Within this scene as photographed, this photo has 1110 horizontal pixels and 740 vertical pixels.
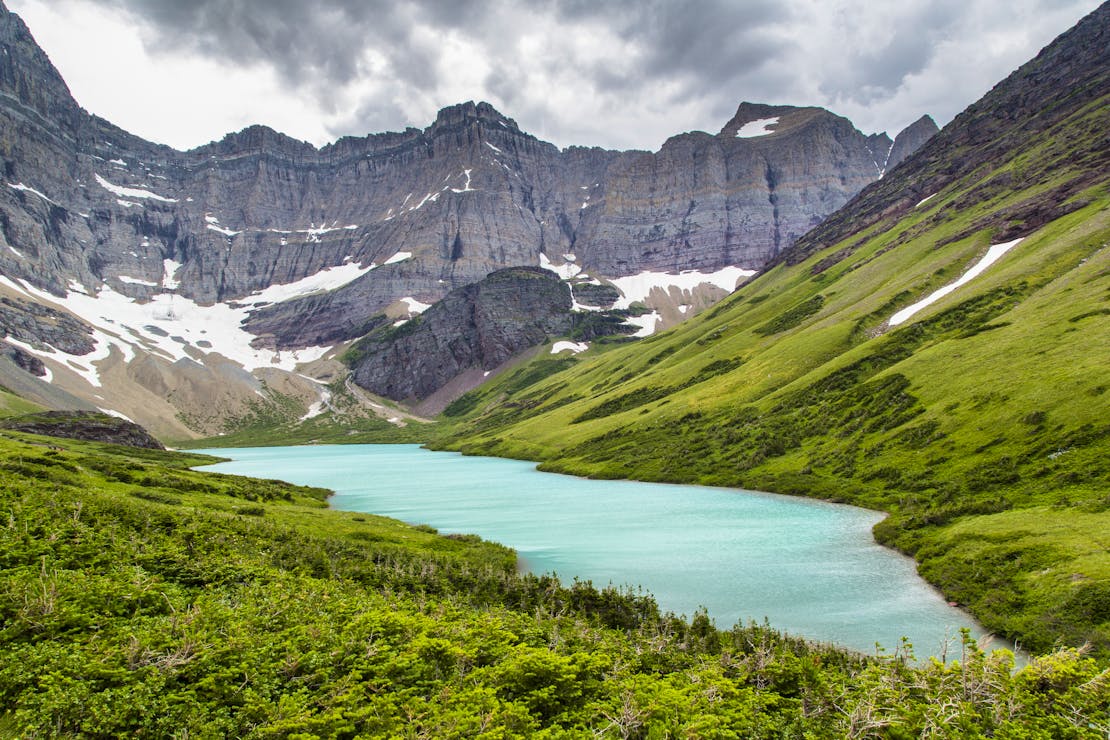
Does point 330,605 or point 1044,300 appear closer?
point 330,605

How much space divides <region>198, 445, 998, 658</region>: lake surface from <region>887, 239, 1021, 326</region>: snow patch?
64.4 m

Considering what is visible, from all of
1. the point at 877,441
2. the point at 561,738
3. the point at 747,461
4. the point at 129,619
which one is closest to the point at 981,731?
the point at 561,738

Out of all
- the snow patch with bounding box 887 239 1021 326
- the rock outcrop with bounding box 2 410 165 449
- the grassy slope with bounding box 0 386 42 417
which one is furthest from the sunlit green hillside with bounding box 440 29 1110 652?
the grassy slope with bounding box 0 386 42 417

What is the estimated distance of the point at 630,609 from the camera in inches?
1331

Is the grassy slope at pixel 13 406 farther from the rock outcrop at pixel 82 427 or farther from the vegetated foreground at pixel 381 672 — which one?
the vegetated foreground at pixel 381 672

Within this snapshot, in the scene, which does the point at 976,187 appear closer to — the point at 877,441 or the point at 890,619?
the point at 877,441

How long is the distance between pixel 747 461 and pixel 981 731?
7684 centimetres

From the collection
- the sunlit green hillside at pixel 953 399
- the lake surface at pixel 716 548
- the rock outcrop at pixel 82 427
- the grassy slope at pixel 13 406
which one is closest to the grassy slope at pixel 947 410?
the sunlit green hillside at pixel 953 399

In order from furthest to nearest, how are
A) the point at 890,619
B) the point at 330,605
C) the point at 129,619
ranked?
the point at 890,619 → the point at 330,605 → the point at 129,619

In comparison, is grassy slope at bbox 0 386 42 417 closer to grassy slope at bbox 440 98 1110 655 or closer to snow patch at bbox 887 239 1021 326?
grassy slope at bbox 440 98 1110 655

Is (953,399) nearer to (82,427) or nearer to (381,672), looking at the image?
(381,672)

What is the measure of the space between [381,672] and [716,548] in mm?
40477

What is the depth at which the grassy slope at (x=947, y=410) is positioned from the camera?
37.9m

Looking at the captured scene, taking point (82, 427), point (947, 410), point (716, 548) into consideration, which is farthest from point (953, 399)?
point (82, 427)
